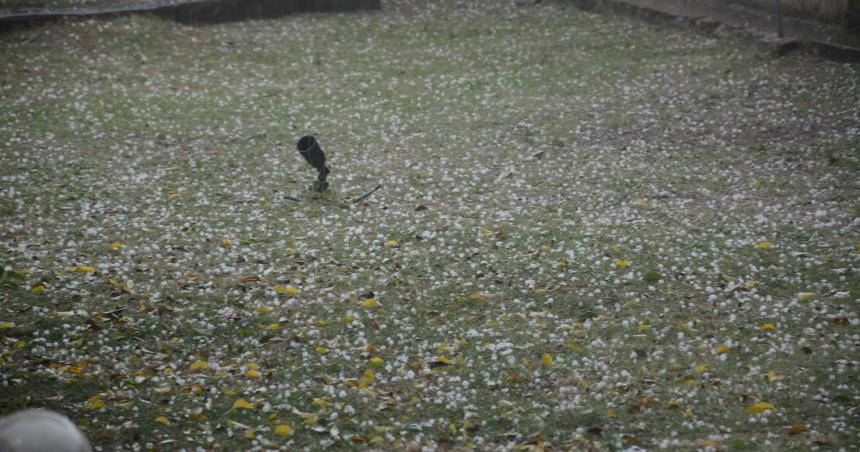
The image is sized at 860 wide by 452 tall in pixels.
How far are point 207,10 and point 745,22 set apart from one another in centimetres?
873

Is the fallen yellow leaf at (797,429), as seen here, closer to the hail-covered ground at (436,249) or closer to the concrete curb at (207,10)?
the hail-covered ground at (436,249)

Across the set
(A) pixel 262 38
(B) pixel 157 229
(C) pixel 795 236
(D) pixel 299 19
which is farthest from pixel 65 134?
(C) pixel 795 236

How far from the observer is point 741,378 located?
5027 mm

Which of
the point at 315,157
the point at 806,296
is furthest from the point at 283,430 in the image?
the point at 315,157

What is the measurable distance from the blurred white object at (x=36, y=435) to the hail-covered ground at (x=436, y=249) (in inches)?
74.5

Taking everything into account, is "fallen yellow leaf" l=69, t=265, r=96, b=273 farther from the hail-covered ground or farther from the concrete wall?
the concrete wall

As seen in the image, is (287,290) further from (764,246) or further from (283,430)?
(764,246)

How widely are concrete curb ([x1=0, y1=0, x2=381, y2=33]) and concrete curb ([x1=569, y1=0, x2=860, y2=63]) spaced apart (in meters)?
4.62

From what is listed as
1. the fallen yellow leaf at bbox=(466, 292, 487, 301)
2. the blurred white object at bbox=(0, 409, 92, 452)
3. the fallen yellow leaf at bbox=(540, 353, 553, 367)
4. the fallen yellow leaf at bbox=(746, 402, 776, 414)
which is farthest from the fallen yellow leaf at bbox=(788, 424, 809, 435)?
the blurred white object at bbox=(0, 409, 92, 452)

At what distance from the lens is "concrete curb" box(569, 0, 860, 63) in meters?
11.3

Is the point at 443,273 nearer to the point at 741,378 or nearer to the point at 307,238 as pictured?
the point at 307,238

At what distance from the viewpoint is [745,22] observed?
13.1 metres

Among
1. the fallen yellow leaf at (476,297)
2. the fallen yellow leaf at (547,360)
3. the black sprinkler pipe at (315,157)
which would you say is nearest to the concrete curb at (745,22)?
the black sprinkler pipe at (315,157)

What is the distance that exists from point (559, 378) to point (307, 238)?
297 cm
